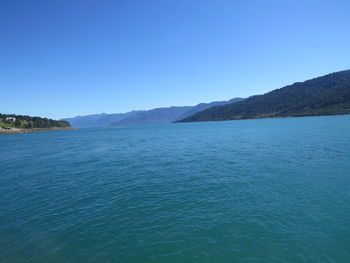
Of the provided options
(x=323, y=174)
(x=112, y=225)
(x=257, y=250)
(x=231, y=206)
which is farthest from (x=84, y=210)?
(x=323, y=174)

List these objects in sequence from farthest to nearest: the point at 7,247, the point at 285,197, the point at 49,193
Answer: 1. the point at 49,193
2. the point at 285,197
3. the point at 7,247

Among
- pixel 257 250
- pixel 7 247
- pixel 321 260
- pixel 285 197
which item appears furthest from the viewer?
pixel 285 197

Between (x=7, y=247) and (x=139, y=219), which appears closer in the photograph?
(x=7, y=247)

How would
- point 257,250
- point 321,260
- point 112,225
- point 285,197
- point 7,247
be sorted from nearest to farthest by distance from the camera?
point 321,260 < point 257,250 < point 7,247 < point 112,225 < point 285,197

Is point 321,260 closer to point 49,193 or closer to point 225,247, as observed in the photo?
point 225,247

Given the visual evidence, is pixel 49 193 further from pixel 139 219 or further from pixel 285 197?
pixel 285 197

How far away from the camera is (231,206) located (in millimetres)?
18203

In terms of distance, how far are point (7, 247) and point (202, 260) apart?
1376cm

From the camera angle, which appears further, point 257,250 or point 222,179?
point 222,179

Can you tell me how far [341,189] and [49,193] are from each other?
110 feet

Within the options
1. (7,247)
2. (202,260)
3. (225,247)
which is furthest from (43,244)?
(225,247)

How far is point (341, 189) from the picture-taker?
2058 centimetres

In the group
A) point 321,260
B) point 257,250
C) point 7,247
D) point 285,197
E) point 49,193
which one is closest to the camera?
point 321,260

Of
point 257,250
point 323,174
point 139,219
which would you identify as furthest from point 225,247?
point 323,174
